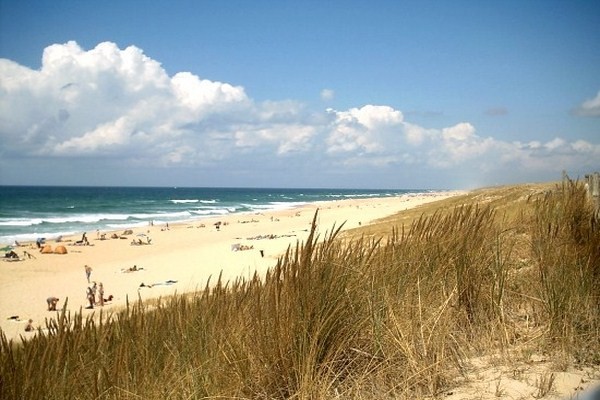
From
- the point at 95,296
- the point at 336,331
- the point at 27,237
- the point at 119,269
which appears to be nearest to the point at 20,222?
the point at 27,237

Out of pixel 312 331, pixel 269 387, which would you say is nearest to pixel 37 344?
pixel 269 387

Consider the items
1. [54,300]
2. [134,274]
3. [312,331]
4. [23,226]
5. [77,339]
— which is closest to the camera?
[312,331]

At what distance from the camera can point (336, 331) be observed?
3162 millimetres

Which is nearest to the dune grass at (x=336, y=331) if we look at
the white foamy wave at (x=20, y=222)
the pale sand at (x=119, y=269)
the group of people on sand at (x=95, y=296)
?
the pale sand at (x=119, y=269)

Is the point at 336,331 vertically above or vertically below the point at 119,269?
above

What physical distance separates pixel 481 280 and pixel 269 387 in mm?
2315

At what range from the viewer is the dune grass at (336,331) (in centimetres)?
297

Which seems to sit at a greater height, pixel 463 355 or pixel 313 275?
pixel 313 275

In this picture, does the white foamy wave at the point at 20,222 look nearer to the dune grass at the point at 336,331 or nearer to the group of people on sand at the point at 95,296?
the group of people on sand at the point at 95,296

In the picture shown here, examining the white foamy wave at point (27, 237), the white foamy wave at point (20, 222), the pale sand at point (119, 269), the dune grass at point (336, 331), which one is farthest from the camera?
the white foamy wave at point (20, 222)

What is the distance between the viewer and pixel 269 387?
9.80ft

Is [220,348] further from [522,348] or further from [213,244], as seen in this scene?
[213,244]

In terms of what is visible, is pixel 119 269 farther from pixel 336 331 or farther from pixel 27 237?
pixel 336 331

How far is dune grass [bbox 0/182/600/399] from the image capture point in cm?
297
